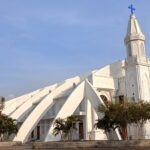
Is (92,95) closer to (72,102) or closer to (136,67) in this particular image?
(72,102)

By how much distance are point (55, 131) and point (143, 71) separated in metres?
15.3

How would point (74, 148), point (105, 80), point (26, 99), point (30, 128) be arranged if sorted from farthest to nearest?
point (26, 99) → point (105, 80) → point (30, 128) → point (74, 148)

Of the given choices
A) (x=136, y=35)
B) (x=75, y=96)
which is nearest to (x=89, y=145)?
(x=75, y=96)

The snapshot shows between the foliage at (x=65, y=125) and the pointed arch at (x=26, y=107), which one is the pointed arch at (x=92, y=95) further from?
the pointed arch at (x=26, y=107)

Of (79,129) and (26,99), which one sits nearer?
(79,129)

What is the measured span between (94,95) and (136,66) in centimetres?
779

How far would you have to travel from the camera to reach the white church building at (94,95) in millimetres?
44469

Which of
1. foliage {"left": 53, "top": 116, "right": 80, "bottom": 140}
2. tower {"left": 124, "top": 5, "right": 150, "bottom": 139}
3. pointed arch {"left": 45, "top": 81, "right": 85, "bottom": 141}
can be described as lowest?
foliage {"left": 53, "top": 116, "right": 80, "bottom": 140}

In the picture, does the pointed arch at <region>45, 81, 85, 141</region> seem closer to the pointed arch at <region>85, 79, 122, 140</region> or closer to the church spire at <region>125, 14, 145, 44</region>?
the pointed arch at <region>85, 79, 122, 140</region>

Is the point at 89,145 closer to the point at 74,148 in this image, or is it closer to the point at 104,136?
the point at 74,148

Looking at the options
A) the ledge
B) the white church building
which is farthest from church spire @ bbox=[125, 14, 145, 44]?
the ledge

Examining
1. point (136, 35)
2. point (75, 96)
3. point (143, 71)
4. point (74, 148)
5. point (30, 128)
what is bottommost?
point (74, 148)

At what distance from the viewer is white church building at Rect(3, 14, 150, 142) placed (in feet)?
146

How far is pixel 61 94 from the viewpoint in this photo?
49.9 metres
